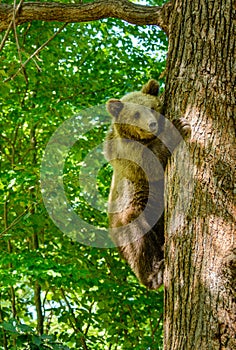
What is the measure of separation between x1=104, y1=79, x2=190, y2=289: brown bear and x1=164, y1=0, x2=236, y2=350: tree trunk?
0.89 m

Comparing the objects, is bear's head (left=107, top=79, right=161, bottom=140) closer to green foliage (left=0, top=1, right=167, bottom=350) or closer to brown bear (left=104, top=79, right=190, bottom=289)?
brown bear (left=104, top=79, right=190, bottom=289)

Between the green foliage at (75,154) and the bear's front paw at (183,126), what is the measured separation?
11.9ft

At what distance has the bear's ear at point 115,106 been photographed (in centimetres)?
450

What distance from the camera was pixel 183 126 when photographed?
284 centimetres

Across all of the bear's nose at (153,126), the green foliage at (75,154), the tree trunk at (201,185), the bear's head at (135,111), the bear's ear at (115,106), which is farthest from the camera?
the green foliage at (75,154)

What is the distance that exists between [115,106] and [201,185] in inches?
78.8

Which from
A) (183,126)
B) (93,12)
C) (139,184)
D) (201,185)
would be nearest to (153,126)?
(139,184)

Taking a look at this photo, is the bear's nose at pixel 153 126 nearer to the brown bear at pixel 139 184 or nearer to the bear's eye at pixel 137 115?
the brown bear at pixel 139 184

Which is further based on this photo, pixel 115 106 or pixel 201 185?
pixel 115 106

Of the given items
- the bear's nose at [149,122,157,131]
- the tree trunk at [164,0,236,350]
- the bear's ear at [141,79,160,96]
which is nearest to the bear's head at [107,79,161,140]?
the bear's ear at [141,79,160,96]

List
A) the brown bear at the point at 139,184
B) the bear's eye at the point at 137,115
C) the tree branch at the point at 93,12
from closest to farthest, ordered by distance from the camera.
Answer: the tree branch at the point at 93,12 → the brown bear at the point at 139,184 → the bear's eye at the point at 137,115

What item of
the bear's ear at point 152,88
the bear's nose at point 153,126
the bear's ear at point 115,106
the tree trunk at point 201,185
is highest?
the bear's ear at point 152,88

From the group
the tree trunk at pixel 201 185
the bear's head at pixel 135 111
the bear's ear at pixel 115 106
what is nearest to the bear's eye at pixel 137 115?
the bear's head at pixel 135 111

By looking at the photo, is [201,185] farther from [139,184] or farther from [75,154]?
[75,154]
